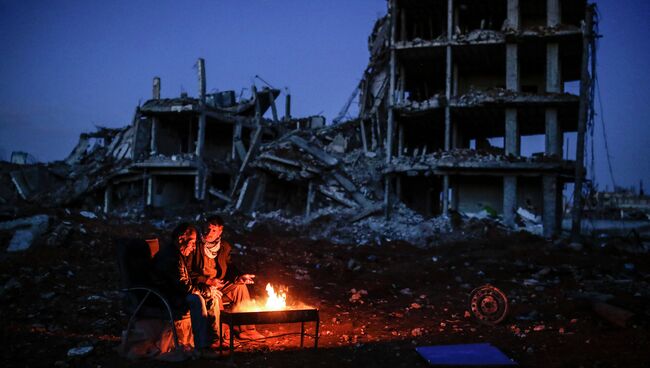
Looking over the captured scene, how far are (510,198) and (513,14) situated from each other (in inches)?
356

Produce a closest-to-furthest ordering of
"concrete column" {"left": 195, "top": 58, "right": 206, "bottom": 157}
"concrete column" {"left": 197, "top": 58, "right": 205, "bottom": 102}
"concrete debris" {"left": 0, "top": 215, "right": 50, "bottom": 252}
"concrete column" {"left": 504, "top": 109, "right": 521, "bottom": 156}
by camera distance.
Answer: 1. "concrete debris" {"left": 0, "top": 215, "right": 50, "bottom": 252}
2. "concrete column" {"left": 504, "top": 109, "right": 521, "bottom": 156}
3. "concrete column" {"left": 197, "top": 58, "right": 205, "bottom": 102}
4. "concrete column" {"left": 195, "top": 58, "right": 206, "bottom": 157}

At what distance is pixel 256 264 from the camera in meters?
11.5

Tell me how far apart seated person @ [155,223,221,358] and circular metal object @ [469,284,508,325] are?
12.9 ft

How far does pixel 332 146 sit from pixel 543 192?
36.7 feet

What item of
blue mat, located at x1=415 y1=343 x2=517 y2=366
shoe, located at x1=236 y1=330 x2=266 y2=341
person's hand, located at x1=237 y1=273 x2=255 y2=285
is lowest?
shoe, located at x1=236 y1=330 x2=266 y2=341

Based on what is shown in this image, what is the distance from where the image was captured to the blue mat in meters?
4.83

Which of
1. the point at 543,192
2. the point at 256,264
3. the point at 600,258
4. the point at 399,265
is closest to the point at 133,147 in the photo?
the point at 256,264

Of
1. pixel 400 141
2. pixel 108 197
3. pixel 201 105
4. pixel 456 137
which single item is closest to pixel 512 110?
pixel 456 137

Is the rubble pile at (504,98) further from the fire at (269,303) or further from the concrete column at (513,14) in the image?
the fire at (269,303)

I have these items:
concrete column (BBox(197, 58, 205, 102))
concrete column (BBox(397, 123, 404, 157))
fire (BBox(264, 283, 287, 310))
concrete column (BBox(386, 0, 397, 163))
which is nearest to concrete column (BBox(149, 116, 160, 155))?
concrete column (BBox(197, 58, 205, 102))

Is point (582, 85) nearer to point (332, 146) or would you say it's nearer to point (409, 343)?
point (332, 146)

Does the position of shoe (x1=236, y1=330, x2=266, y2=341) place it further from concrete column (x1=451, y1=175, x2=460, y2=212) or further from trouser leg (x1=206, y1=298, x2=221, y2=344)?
concrete column (x1=451, y1=175, x2=460, y2=212)

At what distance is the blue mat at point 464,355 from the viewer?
4.83 m

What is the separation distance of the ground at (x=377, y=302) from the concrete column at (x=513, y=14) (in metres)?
12.2
